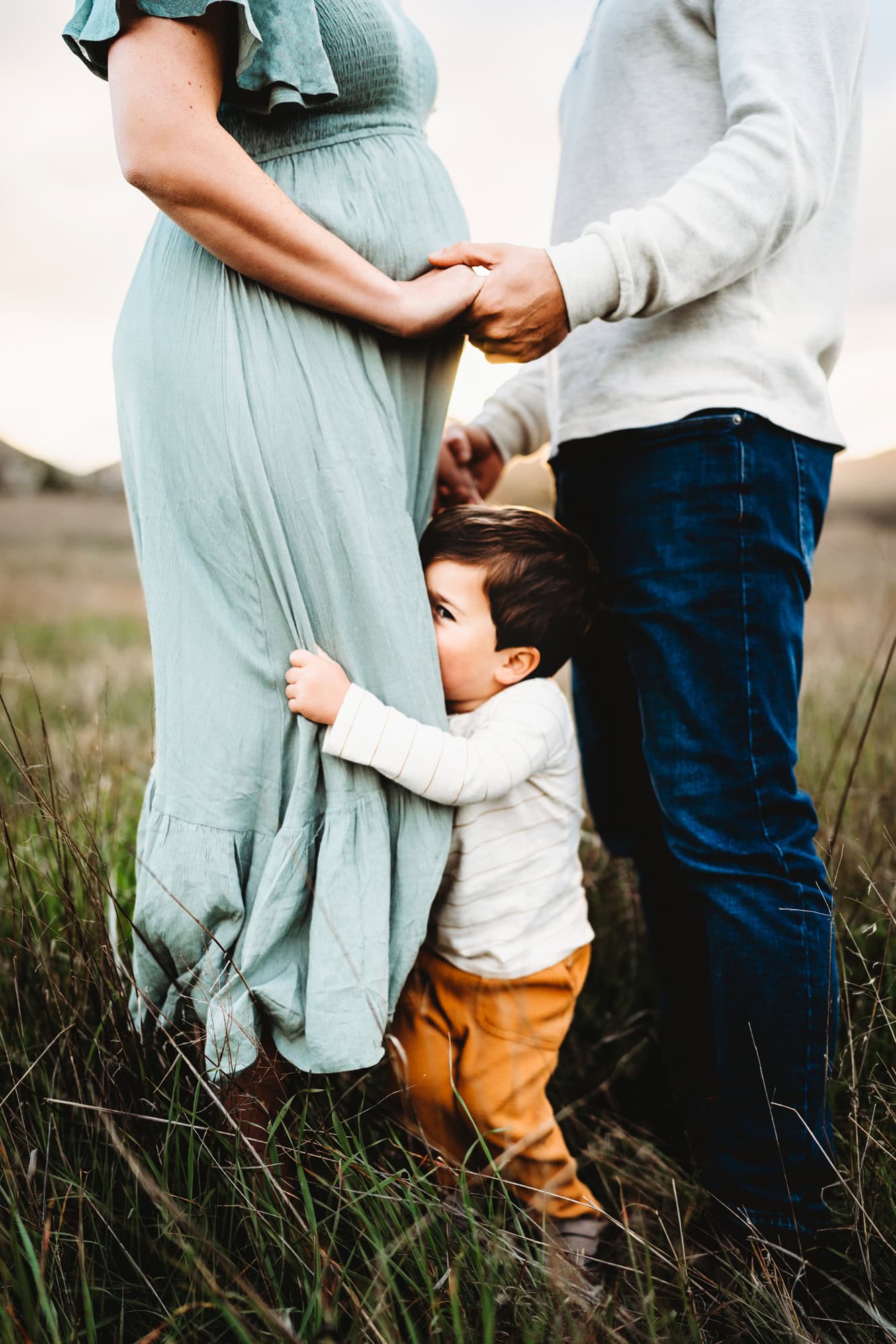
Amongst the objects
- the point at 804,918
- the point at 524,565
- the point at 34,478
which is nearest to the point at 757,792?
the point at 804,918

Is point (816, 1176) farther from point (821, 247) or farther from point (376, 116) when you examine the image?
point (376, 116)

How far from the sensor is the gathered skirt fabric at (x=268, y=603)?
1135 millimetres

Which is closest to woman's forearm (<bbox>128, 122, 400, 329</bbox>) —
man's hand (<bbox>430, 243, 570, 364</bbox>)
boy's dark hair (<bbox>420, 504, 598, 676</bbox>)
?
man's hand (<bbox>430, 243, 570, 364</bbox>)

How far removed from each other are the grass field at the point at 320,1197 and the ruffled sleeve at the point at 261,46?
90 cm

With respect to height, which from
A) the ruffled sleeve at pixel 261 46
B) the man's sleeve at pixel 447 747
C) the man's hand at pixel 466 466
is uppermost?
the ruffled sleeve at pixel 261 46

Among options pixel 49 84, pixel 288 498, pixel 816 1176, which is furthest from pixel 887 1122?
pixel 49 84

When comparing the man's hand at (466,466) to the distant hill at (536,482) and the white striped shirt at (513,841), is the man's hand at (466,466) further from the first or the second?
the white striped shirt at (513,841)

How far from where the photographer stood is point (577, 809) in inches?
60.0

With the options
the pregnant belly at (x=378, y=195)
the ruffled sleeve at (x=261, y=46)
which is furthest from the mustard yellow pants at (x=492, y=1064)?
the ruffled sleeve at (x=261, y=46)

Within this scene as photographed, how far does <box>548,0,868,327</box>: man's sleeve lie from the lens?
1197 millimetres

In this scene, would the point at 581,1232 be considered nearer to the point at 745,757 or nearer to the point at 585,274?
the point at 745,757

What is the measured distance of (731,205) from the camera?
119cm

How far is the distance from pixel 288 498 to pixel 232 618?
18 centimetres

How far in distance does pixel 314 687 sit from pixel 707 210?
2.90ft
